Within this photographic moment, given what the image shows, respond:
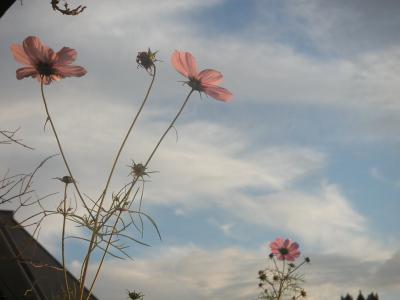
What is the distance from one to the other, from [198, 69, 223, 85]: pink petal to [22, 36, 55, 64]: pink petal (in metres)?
0.55

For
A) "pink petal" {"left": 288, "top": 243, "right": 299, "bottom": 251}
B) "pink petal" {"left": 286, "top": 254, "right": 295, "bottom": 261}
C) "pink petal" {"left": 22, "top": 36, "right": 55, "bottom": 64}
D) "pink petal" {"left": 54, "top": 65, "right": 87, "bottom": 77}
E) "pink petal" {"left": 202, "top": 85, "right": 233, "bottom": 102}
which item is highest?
"pink petal" {"left": 288, "top": 243, "right": 299, "bottom": 251}

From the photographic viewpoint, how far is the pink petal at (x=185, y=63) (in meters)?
1.63

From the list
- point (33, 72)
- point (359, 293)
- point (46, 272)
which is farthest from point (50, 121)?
point (46, 272)

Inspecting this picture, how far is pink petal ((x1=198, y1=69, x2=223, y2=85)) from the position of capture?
5.49 ft

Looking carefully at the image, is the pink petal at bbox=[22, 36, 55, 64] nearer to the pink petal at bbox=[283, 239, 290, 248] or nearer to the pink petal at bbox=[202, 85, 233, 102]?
the pink petal at bbox=[202, 85, 233, 102]

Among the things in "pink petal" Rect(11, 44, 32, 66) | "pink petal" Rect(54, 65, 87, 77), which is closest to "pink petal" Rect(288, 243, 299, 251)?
"pink petal" Rect(54, 65, 87, 77)

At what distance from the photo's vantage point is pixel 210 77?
168 centimetres

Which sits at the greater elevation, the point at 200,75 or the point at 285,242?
the point at 285,242

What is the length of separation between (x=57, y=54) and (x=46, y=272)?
7.64 ft

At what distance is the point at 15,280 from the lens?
295 cm

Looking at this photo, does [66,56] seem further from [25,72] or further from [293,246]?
[293,246]

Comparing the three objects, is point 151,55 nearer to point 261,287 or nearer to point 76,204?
point 76,204

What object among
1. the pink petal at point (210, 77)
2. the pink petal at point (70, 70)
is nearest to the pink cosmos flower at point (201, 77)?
the pink petal at point (210, 77)

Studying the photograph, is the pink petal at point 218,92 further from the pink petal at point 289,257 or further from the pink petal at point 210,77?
the pink petal at point 289,257
